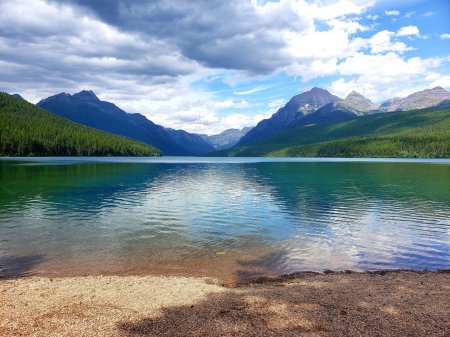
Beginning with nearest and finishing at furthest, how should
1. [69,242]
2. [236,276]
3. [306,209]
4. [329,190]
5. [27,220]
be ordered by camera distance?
[236,276] → [69,242] → [27,220] → [306,209] → [329,190]

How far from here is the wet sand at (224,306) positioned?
15141mm

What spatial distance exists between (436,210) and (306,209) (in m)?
19.4

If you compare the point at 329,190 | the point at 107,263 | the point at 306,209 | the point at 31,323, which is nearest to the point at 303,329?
the point at 31,323

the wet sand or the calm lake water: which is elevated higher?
the wet sand

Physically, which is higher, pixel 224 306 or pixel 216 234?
pixel 224 306

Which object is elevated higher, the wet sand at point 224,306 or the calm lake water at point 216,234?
the wet sand at point 224,306

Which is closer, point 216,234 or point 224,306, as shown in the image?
point 224,306

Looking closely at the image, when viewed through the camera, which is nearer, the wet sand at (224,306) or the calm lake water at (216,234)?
the wet sand at (224,306)

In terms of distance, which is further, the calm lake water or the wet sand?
the calm lake water

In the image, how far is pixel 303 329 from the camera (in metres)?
15.1

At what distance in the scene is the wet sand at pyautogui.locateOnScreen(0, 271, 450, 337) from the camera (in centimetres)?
1514

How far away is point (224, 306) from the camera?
17.9 meters

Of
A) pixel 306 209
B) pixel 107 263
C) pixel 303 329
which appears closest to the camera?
pixel 303 329

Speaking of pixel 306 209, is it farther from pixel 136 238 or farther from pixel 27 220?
pixel 27 220
